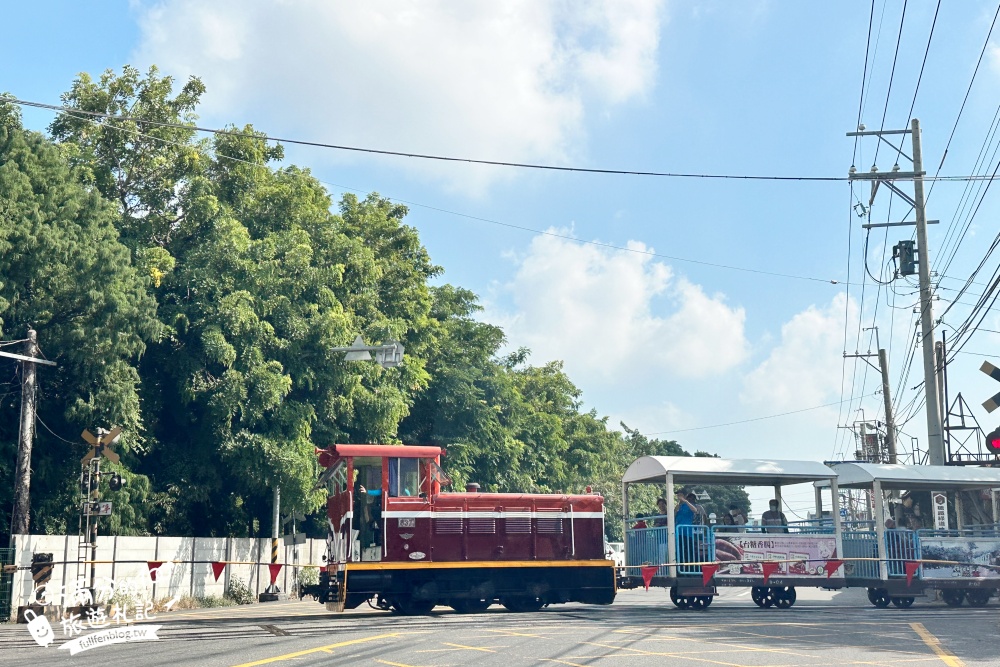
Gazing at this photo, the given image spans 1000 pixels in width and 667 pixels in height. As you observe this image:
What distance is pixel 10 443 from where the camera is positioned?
2578 cm

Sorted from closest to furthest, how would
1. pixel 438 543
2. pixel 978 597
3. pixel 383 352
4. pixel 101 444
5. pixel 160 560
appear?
pixel 438 543 → pixel 101 444 → pixel 383 352 → pixel 978 597 → pixel 160 560

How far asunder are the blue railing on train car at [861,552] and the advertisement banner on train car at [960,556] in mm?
1142

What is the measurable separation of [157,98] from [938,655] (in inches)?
1091

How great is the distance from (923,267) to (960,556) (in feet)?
33.3

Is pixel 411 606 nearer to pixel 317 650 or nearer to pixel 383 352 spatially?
pixel 383 352

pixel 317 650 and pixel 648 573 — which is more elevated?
pixel 648 573

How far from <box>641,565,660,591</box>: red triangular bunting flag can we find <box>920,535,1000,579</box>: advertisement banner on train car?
6584mm

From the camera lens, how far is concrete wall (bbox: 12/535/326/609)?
22609 mm

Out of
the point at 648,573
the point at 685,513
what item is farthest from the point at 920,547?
the point at 648,573

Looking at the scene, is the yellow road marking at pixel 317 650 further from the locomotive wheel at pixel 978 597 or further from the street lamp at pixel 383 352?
the locomotive wheel at pixel 978 597

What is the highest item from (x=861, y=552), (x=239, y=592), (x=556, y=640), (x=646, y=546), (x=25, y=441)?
(x=25, y=441)

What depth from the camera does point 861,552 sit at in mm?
23453

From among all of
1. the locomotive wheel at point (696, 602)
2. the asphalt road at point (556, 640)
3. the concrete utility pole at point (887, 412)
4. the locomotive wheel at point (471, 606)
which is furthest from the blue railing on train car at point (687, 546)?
the concrete utility pole at point (887, 412)

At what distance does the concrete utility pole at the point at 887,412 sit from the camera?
48844 mm
